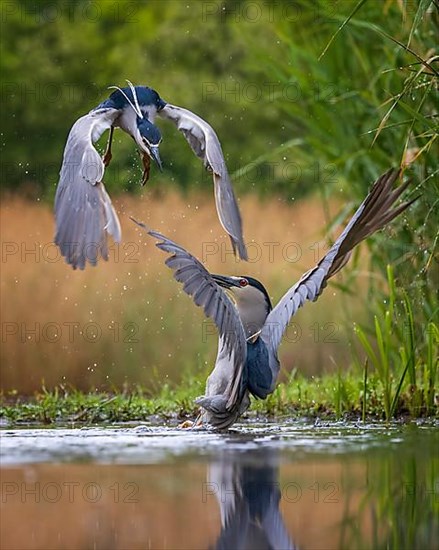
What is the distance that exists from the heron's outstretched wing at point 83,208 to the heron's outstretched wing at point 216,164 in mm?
705

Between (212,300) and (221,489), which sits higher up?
(212,300)

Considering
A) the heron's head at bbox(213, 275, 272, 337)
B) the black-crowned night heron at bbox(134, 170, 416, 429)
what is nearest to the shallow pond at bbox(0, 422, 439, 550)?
the black-crowned night heron at bbox(134, 170, 416, 429)

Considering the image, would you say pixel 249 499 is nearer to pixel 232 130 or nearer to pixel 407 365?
pixel 407 365

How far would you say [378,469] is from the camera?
5.13 meters

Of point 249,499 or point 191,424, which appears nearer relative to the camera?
point 249,499

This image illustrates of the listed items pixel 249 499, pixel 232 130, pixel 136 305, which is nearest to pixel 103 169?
pixel 249 499

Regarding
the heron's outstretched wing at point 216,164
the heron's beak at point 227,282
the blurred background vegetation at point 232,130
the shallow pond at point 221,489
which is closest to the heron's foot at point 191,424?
the shallow pond at point 221,489

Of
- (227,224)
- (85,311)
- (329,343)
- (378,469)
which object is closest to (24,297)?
(85,311)

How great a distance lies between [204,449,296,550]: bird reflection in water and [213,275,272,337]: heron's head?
4.49 ft

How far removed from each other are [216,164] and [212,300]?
1.39 m

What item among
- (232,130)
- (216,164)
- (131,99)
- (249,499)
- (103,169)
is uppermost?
(232,130)

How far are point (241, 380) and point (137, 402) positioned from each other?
1516mm

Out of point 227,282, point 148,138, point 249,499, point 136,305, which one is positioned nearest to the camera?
point 249,499

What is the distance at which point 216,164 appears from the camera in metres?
7.32
